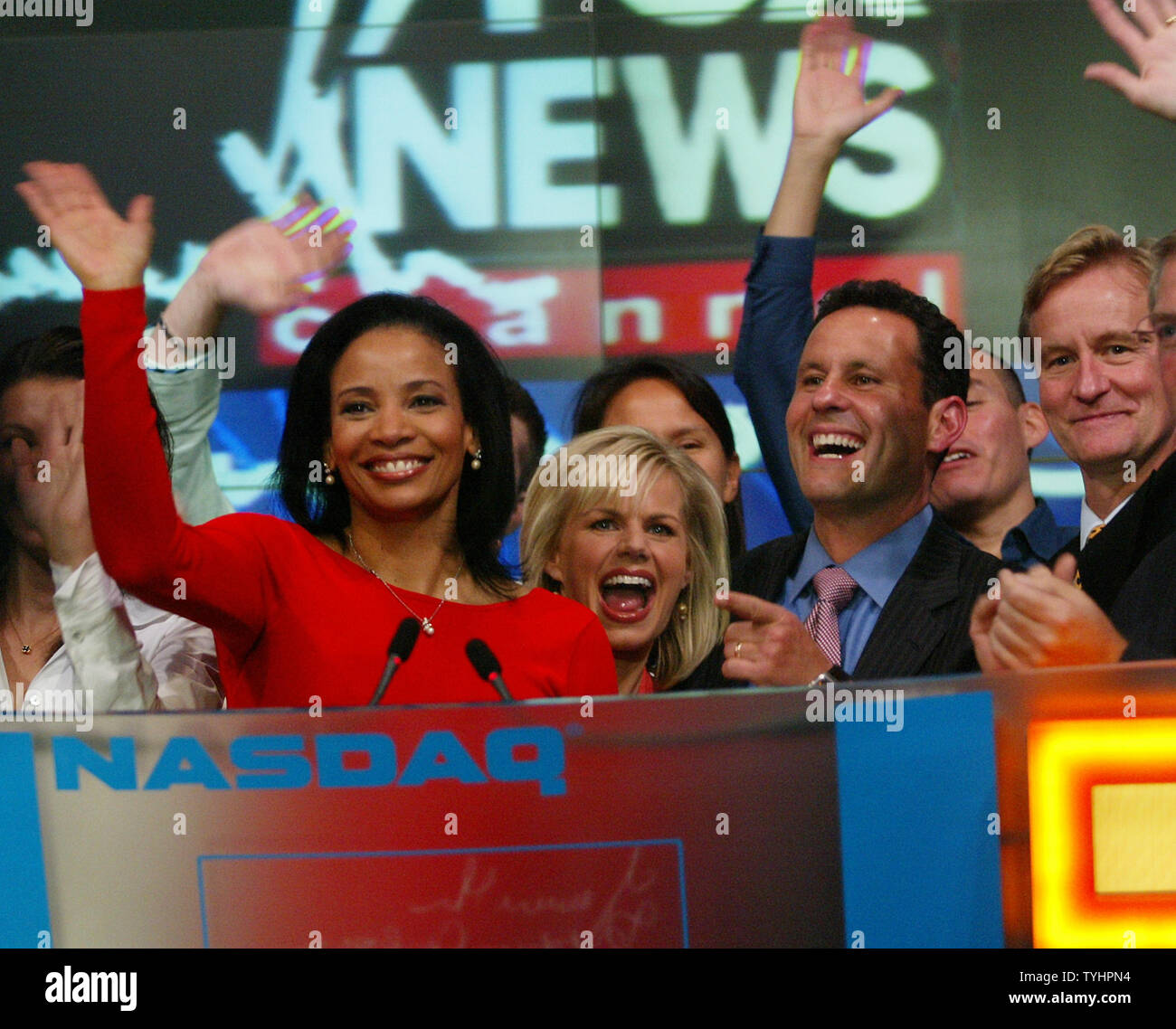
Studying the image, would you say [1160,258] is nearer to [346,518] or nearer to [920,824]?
[920,824]

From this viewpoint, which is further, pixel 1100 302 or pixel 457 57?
pixel 457 57

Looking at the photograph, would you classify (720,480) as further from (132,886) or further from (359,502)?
(132,886)

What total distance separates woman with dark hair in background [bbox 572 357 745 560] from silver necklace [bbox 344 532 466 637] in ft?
3.18

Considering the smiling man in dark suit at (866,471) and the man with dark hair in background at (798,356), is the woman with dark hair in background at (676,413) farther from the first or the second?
the smiling man in dark suit at (866,471)

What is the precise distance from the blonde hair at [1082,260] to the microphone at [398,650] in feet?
6.31

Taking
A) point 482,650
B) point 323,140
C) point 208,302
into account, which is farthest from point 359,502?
point 323,140

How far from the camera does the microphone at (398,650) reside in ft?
8.10

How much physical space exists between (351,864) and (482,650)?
42cm

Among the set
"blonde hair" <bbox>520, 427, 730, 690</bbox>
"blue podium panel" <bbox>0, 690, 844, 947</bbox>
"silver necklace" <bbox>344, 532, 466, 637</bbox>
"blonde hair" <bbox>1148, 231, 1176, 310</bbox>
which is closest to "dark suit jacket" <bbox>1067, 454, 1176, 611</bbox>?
"blonde hair" <bbox>1148, 231, 1176, 310</bbox>

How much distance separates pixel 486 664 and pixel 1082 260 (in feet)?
6.38

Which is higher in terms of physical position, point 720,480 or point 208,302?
point 208,302

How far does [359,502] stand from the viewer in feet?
9.27

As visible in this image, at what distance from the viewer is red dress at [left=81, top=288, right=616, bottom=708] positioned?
95.6 inches

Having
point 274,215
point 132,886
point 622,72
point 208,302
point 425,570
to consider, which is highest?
point 622,72
